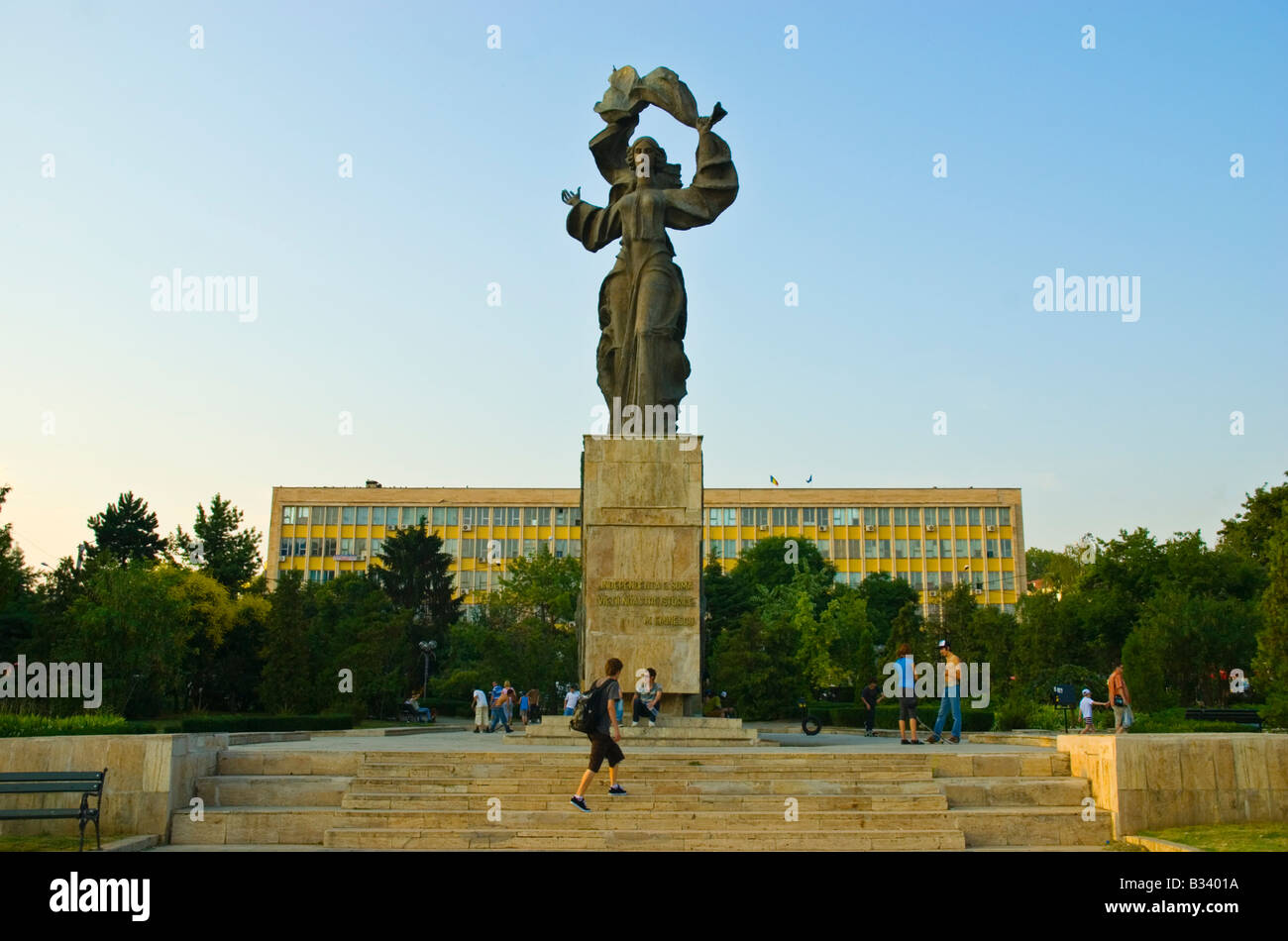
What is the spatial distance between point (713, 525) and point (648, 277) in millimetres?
75858

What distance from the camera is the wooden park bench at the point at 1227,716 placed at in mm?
22906

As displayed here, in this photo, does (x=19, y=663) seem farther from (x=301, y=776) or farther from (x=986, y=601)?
(x=986, y=601)

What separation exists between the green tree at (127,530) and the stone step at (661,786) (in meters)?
50.4

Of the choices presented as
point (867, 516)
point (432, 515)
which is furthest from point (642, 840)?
point (867, 516)

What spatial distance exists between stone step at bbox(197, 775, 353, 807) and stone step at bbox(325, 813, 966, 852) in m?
1.40

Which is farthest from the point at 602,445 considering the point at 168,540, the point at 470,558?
the point at 470,558

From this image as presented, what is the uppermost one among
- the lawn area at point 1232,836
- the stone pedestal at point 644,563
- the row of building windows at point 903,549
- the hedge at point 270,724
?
the row of building windows at point 903,549

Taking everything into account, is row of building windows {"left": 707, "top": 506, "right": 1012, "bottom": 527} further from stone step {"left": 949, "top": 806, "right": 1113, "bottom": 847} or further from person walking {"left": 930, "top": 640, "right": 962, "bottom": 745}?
stone step {"left": 949, "top": 806, "right": 1113, "bottom": 847}

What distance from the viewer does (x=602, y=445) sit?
16.8 m

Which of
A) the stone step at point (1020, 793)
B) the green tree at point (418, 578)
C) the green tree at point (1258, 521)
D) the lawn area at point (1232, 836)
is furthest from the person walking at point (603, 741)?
the green tree at point (418, 578)

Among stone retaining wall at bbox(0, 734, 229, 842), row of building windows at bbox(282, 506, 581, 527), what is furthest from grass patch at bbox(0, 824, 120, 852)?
row of building windows at bbox(282, 506, 581, 527)
